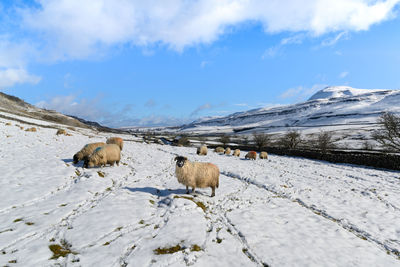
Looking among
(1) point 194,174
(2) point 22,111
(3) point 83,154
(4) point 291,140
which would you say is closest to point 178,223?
(1) point 194,174

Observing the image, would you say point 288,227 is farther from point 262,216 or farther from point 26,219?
point 26,219

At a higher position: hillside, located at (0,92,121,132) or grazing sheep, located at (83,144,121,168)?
hillside, located at (0,92,121,132)

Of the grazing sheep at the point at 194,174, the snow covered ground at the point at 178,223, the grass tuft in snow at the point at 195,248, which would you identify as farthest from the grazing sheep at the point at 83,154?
the grass tuft in snow at the point at 195,248

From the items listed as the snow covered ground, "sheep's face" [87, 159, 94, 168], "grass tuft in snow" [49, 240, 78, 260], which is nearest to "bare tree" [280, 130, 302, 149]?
the snow covered ground

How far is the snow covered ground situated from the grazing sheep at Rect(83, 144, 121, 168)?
4.99ft

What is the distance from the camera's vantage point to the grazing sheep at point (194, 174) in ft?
39.6

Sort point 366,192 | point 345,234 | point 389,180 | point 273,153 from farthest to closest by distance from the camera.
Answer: point 273,153
point 389,180
point 366,192
point 345,234

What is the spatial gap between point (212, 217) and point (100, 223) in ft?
16.2

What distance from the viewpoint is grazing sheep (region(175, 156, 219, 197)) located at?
12.1 metres

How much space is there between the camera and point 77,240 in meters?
6.80

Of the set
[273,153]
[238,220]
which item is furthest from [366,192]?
[273,153]

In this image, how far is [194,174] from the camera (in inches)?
484

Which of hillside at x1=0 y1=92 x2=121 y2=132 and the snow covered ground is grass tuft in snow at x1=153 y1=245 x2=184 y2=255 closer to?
the snow covered ground

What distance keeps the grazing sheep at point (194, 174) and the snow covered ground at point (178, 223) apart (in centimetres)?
84
